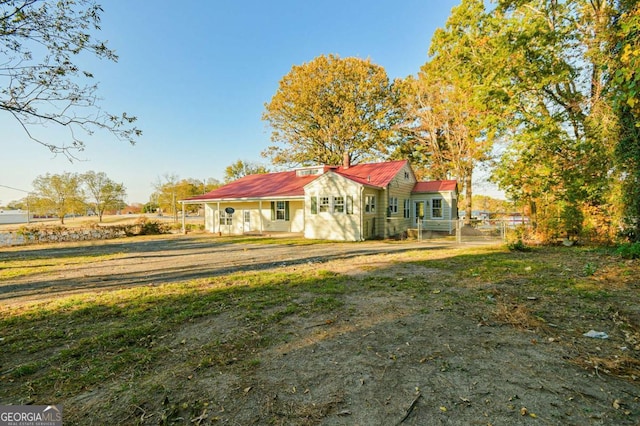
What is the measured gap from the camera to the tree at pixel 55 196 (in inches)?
1519

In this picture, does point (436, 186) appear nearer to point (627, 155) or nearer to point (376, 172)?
point (376, 172)

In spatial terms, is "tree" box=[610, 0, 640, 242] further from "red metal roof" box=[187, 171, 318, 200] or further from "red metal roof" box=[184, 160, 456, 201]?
"red metal roof" box=[187, 171, 318, 200]

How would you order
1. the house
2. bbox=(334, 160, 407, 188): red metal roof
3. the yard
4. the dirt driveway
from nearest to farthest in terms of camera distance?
the yard, the dirt driveway, the house, bbox=(334, 160, 407, 188): red metal roof

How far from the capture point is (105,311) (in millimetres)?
4949

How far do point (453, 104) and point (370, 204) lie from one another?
10394mm

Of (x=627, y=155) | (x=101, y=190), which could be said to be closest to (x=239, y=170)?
(x=101, y=190)

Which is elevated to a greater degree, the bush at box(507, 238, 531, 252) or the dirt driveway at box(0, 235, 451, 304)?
the bush at box(507, 238, 531, 252)

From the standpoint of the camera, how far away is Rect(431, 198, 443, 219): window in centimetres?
2040

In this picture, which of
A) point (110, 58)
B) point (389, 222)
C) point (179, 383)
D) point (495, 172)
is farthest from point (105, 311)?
point (389, 222)

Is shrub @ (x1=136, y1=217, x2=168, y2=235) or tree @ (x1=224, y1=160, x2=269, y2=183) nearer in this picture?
shrub @ (x1=136, y1=217, x2=168, y2=235)

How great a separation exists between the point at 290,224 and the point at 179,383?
57.8 feet

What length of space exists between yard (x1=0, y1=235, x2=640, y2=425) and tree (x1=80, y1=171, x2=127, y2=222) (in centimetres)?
4448

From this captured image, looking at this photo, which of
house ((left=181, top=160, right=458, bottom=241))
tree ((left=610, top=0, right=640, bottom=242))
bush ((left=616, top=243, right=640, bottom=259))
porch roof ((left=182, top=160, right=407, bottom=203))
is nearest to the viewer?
bush ((left=616, top=243, right=640, bottom=259))

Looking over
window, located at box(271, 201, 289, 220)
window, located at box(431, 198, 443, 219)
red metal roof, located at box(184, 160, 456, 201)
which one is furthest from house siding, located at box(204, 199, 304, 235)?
window, located at box(431, 198, 443, 219)
